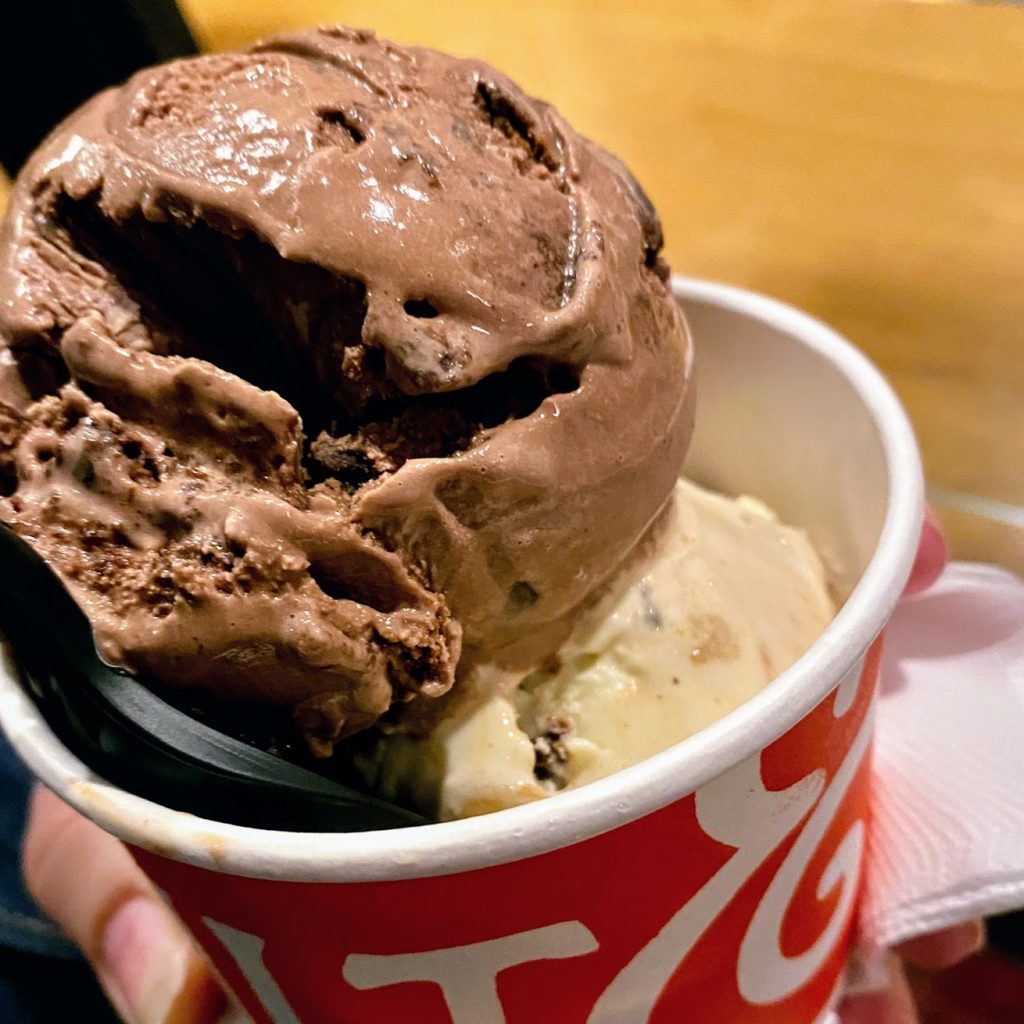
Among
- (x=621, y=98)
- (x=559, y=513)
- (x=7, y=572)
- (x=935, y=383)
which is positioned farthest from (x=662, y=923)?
(x=621, y=98)

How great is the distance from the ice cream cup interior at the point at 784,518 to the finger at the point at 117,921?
305 mm

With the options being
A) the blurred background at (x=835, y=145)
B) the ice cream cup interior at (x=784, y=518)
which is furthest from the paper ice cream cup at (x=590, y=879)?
the blurred background at (x=835, y=145)

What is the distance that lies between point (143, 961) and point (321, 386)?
1.70ft

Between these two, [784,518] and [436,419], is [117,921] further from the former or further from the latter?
[784,518]

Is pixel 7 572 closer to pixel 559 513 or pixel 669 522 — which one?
pixel 559 513

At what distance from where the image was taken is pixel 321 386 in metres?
0.61

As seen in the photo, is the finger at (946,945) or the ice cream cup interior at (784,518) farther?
the finger at (946,945)

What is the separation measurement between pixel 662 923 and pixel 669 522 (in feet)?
0.88

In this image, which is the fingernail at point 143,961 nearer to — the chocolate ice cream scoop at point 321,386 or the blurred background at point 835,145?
the chocolate ice cream scoop at point 321,386

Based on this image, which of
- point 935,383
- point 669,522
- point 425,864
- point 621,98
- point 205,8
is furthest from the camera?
point 621,98

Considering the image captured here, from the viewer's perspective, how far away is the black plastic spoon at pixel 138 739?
0.50 metres

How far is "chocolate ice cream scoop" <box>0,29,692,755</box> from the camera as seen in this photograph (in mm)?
535

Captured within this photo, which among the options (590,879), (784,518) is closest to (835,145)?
(784,518)

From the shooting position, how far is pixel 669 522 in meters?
0.72
